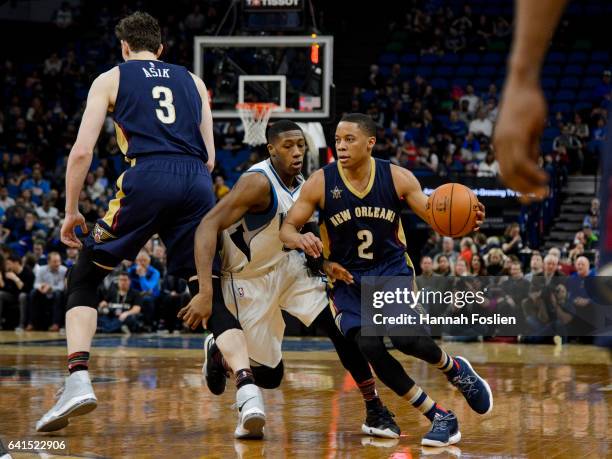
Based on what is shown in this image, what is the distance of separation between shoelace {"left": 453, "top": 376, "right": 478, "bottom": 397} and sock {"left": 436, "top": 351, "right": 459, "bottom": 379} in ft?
0.10

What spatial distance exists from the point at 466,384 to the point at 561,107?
16211 mm

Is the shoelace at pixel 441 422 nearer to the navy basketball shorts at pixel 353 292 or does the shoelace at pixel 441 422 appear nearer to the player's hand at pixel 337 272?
the navy basketball shorts at pixel 353 292

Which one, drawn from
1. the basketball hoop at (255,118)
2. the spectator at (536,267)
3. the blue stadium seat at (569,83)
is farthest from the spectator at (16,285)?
the blue stadium seat at (569,83)

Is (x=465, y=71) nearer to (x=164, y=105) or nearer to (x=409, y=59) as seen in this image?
(x=409, y=59)

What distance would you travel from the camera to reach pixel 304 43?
1348 centimetres

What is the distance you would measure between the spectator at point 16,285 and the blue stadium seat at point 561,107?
1088 centimetres

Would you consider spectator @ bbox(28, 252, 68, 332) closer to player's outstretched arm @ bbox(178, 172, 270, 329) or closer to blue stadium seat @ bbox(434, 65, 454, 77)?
player's outstretched arm @ bbox(178, 172, 270, 329)

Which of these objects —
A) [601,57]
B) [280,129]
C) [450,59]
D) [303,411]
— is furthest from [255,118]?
[601,57]

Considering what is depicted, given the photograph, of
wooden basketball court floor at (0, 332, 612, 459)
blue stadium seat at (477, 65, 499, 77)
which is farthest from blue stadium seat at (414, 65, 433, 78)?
wooden basketball court floor at (0, 332, 612, 459)

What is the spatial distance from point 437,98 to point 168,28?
6904mm

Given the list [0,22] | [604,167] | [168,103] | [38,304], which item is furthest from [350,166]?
[0,22]

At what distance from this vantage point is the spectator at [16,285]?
1534 cm

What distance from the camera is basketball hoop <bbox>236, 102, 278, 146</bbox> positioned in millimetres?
13578

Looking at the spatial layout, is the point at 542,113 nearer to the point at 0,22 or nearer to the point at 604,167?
the point at 604,167
